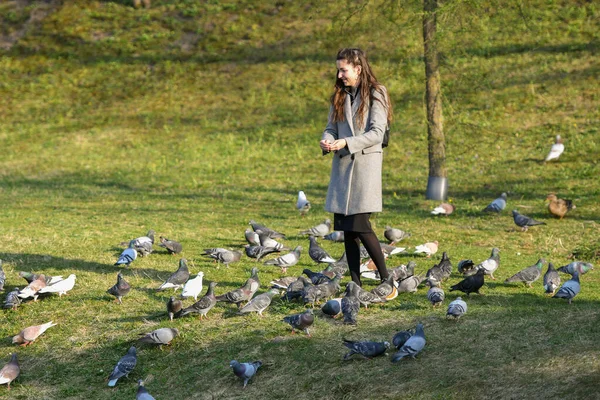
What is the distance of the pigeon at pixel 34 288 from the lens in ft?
32.1

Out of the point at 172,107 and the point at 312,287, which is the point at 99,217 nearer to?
A: the point at 312,287

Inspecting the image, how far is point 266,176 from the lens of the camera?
71.6 feet

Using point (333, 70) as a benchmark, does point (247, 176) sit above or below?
below

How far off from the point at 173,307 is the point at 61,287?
193 centimetres

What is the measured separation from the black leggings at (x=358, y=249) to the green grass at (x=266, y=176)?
0.49m

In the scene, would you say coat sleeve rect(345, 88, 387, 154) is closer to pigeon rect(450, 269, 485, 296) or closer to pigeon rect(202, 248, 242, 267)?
pigeon rect(450, 269, 485, 296)

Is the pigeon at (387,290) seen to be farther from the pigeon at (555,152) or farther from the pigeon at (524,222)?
the pigeon at (555,152)

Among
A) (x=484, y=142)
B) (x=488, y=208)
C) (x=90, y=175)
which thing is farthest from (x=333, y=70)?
(x=488, y=208)

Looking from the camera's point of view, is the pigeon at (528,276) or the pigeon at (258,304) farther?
the pigeon at (528,276)

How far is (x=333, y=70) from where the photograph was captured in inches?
A: 1169

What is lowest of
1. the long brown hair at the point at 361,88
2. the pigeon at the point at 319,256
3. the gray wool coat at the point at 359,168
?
the pigeon at the point at 319,256

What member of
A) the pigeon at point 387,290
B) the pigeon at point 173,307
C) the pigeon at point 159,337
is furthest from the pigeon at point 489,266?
the pigeon at point 159,337

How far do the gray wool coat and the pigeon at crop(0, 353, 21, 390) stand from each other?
3736 millimetres

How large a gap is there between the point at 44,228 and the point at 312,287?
7635mm
